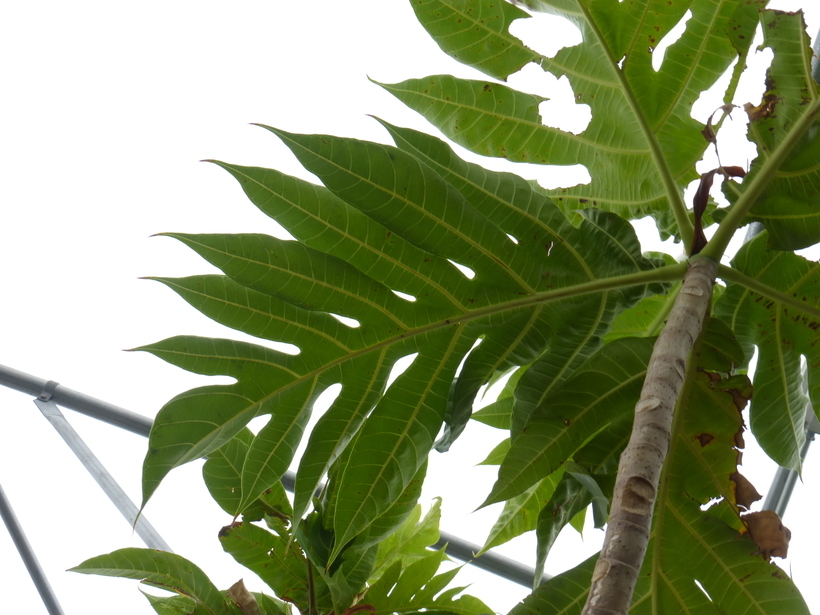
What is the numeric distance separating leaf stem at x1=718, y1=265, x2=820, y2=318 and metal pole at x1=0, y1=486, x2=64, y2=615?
244cm

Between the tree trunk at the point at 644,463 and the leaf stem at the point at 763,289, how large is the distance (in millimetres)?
91

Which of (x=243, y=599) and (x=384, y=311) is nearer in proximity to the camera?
(x=384, y=311)

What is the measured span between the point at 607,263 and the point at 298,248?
1.31 feet

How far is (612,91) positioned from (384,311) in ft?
1.42

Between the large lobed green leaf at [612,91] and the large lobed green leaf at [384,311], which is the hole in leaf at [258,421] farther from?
the large lobed green leaf at [612,91]

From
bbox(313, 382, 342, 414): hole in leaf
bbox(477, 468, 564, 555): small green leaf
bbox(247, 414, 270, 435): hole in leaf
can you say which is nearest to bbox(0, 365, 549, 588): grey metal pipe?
bbox(313, 382, 342, 414): hole in leaf

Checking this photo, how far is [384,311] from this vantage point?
91cm

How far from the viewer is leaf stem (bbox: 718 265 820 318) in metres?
0.84

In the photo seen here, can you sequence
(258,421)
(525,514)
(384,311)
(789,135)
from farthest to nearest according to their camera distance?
(258,421) < (525,514) < (384,311) < (789,135)

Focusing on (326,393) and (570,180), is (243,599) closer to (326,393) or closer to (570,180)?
(326,393)

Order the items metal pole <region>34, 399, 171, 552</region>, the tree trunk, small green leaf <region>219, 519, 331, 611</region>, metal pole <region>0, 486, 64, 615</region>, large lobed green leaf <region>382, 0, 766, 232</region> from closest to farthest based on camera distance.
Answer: the tree trunk → large lobed green leaf <region>382, 0, 766, 232</region> → small green leaf <region>219, 519, 331, 611</region> → metal pole <region>0, 486, 64, 615</region> → metal pole <region>34, 399, 171, 552</region>

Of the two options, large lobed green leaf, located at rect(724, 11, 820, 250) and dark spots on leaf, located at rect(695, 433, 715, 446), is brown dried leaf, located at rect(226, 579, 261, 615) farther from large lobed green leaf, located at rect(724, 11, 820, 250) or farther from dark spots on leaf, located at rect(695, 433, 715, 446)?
large lobed green leaf, located at rect(724, 11, 820, 250)

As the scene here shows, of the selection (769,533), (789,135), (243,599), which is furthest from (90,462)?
(789,135)

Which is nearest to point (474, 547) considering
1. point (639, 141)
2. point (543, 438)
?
point (543, 438)
